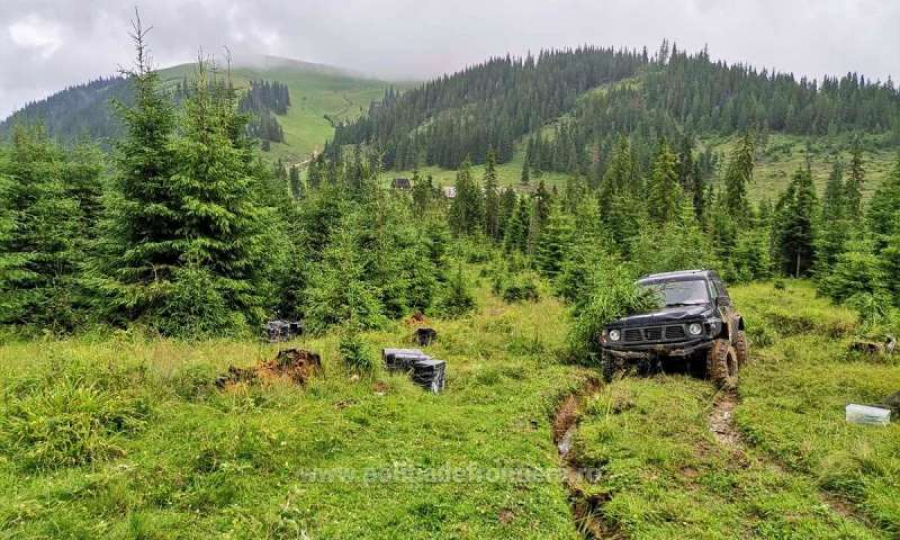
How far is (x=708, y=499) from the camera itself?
5.07 m

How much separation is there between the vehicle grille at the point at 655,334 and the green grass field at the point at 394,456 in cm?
→ 97

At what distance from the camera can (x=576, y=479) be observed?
5.85m

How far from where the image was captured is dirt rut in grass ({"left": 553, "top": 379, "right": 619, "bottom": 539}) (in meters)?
4.84

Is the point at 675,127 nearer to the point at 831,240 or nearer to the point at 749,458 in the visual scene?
the point at 831,240

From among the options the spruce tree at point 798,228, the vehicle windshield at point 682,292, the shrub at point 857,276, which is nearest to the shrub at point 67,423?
the vehicle windshield at point 682,292

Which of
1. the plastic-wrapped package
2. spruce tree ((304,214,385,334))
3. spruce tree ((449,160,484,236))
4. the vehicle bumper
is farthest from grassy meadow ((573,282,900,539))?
spruce tree ((449,160,484,236))

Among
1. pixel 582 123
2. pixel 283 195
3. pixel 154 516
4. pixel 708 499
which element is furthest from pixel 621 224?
pixel 582 123

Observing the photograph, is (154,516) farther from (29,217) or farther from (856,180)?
(856,180)

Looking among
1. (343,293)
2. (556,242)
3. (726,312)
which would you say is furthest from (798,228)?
(343,293)

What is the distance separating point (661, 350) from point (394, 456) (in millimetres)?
6544

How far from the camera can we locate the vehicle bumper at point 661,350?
→ 31.2ft

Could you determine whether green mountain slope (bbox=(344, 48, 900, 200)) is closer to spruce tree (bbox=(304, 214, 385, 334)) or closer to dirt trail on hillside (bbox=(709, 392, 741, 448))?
spruce tree (bbox=(304, 214, 385, 334))

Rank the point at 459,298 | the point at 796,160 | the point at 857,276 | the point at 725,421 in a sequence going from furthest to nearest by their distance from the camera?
the point at 796,160
the point at 857,276
the point at 459,298
the point at 725,421

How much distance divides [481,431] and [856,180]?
67.2m
